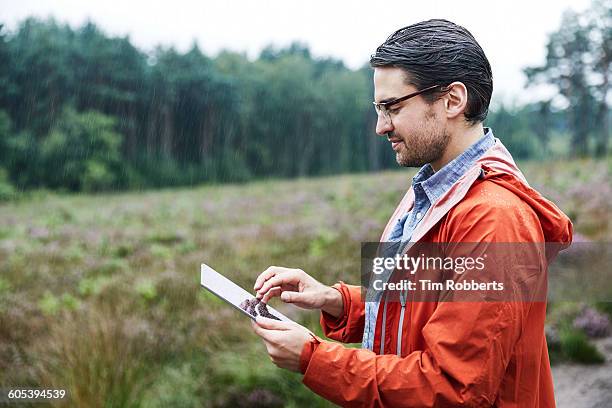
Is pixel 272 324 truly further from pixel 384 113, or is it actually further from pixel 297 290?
pixel 384 113

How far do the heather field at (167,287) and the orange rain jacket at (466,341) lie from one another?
2489 mm

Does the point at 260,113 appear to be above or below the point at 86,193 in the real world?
above

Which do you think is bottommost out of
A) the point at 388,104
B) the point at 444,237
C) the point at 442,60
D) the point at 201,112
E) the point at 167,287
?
the point at 167,287

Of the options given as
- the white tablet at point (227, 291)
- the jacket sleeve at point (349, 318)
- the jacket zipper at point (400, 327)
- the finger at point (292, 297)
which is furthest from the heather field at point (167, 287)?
the jacket zipper at point (400, 327)

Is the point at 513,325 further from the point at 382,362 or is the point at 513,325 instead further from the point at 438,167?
the point at 438,167

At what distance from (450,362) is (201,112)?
28735 mm

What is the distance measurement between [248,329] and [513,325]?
145 inches

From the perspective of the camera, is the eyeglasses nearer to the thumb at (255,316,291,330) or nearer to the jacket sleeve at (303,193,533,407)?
the jacket sleeve at (303,193,533,407)

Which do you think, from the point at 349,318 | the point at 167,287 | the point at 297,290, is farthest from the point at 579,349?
the point at 167,287

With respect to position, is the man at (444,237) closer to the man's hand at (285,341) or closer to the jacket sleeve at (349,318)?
the man's hand at (285,341)

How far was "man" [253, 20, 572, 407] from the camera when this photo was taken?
135 cm

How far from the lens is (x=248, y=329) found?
484cm

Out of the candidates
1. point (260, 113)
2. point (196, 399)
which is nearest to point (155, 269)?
point (196, 399)

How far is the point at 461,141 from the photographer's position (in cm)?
166
